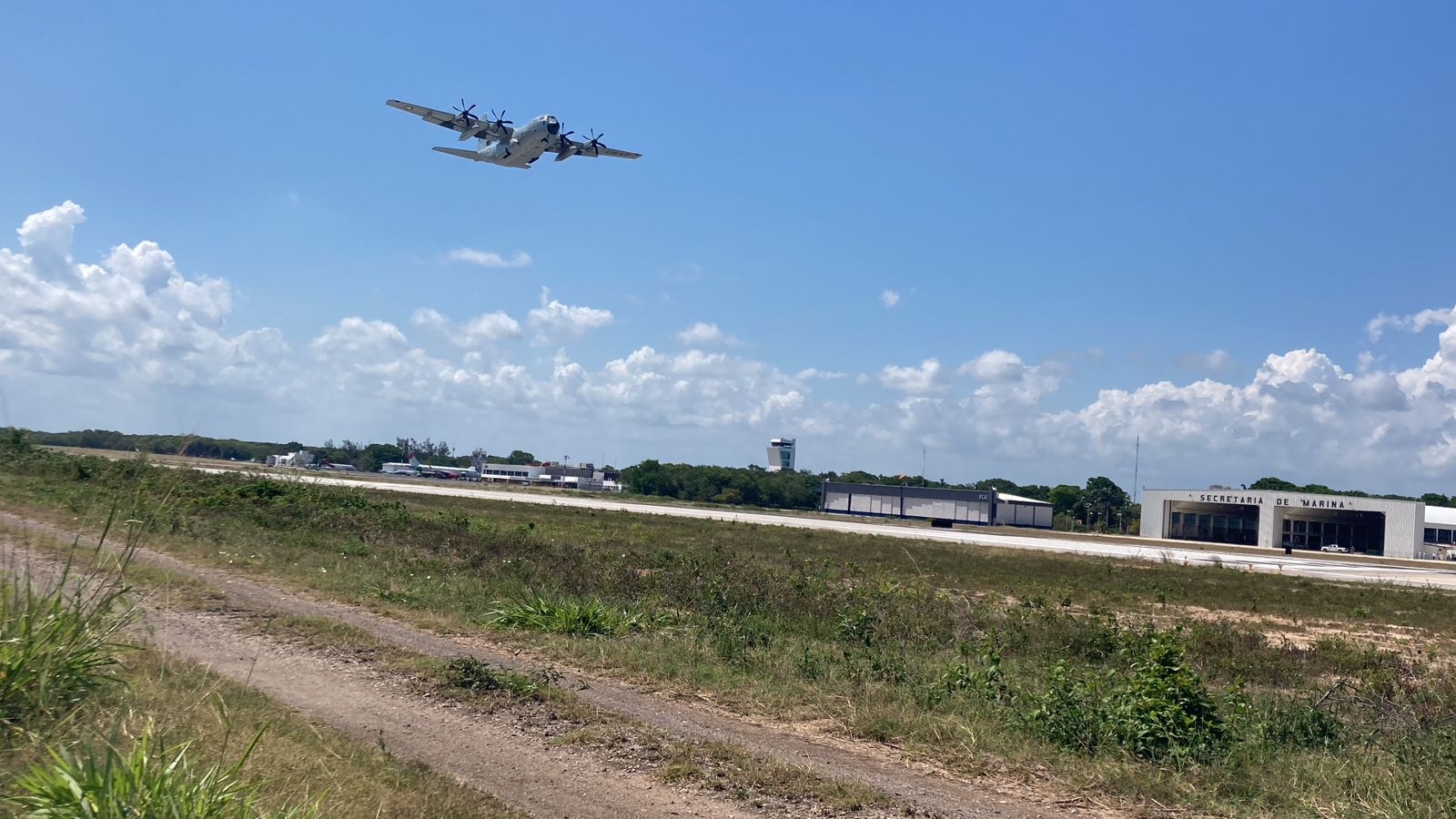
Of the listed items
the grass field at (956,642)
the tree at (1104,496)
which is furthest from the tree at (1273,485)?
the grass field at (956,642)

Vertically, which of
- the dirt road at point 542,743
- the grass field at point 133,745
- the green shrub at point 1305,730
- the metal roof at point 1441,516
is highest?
the metal roof at point 1441,516

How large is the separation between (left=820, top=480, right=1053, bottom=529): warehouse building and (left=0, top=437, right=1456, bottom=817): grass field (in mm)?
75065

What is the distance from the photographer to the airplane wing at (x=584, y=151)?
46.2 m

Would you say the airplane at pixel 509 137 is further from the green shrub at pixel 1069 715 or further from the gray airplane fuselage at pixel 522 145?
the green shrub at pixel 1069 715

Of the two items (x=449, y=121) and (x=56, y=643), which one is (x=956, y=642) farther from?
(x=449, y=121)

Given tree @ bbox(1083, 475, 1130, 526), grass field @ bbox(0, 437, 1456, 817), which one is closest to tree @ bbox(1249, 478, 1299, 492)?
tree @ bbox(1083, 475, 1130, 526)

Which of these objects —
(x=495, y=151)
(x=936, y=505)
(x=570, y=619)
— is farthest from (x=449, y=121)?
(x=936, y=505)

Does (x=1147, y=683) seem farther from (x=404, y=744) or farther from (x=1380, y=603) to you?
(x=1380, y=603)

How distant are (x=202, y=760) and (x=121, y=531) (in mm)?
1844

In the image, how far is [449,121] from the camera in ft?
154

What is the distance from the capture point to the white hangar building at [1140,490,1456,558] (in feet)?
281

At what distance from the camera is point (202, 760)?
5.30 m

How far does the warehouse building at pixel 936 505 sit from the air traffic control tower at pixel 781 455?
53.1 meters

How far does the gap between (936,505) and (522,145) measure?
80.0m
